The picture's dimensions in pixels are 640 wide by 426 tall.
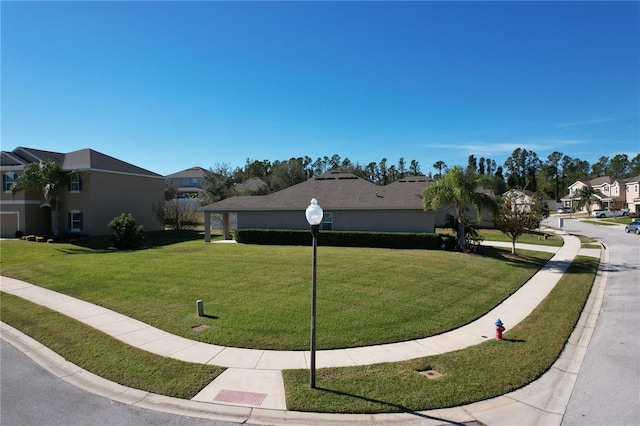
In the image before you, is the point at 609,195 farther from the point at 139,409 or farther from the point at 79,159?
the point at 139,409

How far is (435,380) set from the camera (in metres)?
6.75

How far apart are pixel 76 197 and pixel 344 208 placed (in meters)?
24.0

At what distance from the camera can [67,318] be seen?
10578mm

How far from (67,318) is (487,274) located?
16.3 m

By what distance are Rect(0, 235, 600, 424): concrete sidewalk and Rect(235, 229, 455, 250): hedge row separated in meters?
9.99

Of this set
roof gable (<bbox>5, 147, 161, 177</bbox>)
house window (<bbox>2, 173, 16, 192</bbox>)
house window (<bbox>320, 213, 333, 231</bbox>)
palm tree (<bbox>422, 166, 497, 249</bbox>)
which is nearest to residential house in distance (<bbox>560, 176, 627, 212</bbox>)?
palm tree (<bbox>422, 166, 497, 249</bbox>)

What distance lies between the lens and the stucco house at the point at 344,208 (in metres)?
24.3

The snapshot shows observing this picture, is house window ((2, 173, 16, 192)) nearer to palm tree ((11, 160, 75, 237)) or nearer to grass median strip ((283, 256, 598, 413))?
palm tree ((11, 160, 75, 237))

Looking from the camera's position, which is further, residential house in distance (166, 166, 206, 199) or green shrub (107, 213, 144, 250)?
residential house in distance (166, 166, 206, 199)

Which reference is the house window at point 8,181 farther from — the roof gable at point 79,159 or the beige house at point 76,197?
the roof gable at point 79,159

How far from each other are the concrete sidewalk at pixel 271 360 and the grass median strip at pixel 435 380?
0.19 meters

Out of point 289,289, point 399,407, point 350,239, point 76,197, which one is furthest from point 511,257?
point 76,197

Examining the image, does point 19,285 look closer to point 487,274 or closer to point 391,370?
point 391,370

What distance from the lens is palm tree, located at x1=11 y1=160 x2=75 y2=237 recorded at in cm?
2956
